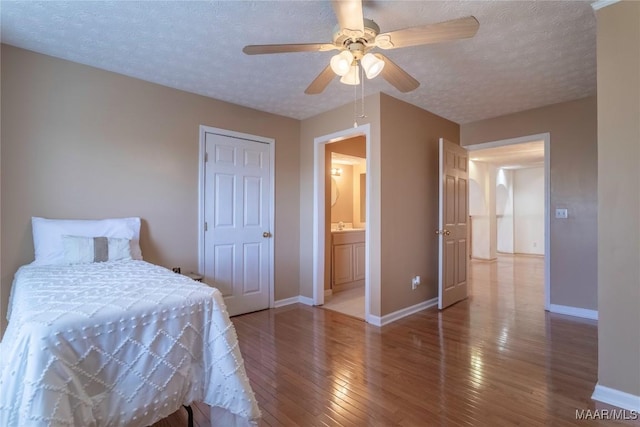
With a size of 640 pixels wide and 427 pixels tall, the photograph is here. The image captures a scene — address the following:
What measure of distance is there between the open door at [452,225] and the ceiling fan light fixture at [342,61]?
238 centimetres

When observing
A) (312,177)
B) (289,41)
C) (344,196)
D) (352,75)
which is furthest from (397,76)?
(344,196)

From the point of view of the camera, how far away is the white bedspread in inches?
43.1

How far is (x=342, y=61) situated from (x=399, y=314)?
9.07ft

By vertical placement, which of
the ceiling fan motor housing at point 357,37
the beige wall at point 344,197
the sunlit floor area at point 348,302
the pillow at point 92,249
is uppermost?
the ceiling fan motor housing at point 357,37

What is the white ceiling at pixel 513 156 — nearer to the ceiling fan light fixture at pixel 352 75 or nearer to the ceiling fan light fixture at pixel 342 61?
the ceiling fan light fixture at pixel 352 75

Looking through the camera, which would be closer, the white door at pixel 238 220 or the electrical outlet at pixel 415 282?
the white door at pixel 238 220

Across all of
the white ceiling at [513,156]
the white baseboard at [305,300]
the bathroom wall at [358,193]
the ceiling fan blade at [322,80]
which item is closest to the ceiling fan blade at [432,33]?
the ceiling fan blade at [322,80]

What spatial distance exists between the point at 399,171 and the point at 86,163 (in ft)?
9.83

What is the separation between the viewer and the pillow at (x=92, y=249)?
2.38 meters

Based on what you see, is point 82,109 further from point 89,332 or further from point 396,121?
point 396,121

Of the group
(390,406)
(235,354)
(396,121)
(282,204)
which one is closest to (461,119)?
(396,121)

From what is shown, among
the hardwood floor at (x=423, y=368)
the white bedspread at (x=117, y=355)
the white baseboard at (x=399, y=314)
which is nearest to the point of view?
the white bedspread at (x=117, y=355)

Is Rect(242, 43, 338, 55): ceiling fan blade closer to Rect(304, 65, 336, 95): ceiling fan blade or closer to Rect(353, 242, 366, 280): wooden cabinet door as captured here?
Rect(304, 65, 336, 95): ceiling fan blade

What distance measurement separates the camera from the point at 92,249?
7.98 feet
